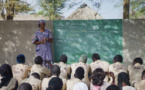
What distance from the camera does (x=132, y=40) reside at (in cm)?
701

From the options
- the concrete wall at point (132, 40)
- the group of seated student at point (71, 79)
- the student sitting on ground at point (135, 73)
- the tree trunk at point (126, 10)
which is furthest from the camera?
the tree trunk at point (126, 10)

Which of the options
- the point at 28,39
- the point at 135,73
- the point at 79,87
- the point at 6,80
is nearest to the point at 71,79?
the point at 79,87

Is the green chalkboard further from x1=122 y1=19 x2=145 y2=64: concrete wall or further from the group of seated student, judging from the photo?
the group of seated student

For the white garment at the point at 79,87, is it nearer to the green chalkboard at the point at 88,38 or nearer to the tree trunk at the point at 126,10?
the green chalkboard at the point at 88,38

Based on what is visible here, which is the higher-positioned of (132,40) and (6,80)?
(132,40)

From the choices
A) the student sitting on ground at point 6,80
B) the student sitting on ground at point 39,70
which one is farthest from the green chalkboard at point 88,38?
the student sitting on ground at point 6,80

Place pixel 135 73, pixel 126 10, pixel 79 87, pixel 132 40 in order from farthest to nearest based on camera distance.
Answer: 1. pixel 126 10
2. pixel 132 40
3. pixel 135 73
4. pixel 79 87

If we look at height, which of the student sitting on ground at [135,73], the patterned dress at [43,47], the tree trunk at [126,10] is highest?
the tree trunk at [126,10]

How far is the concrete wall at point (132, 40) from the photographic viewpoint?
6.99 metres

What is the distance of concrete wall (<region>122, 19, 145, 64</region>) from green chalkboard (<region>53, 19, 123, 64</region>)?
16 centimetres

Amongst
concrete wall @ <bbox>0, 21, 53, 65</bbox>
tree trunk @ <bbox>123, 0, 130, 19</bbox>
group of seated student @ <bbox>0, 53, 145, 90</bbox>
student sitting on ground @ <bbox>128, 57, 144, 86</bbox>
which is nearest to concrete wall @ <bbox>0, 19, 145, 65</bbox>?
concrete wall @ <bbox>0, 21, 53, 65</bbox>

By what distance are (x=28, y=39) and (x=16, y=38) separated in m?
0.40

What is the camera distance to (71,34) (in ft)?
23.2

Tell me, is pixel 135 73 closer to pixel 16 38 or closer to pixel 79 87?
pixel 79 87
